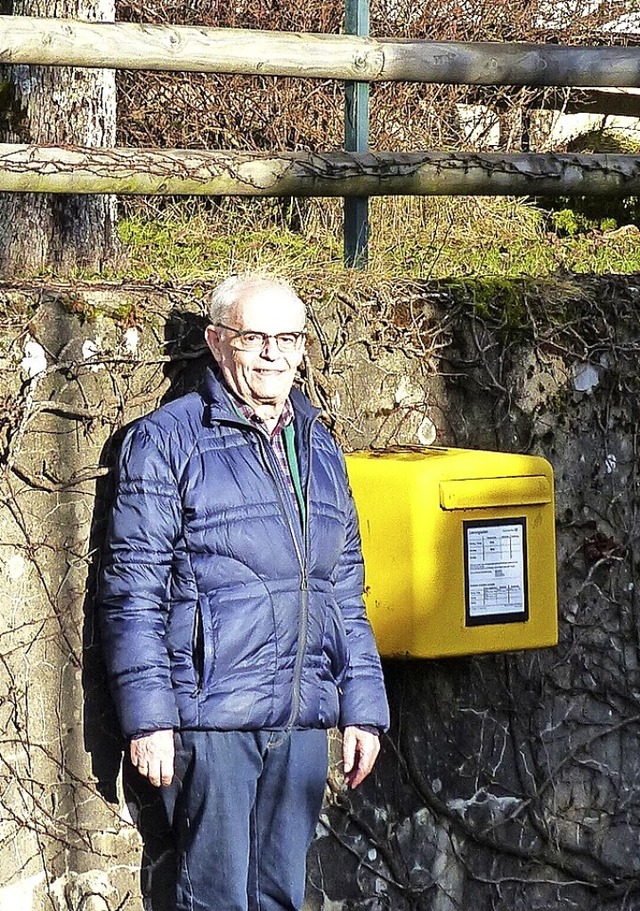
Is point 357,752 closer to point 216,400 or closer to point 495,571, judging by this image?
point 495,571

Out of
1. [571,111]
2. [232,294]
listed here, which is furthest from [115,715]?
[571,111]

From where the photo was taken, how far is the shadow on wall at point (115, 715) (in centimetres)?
408

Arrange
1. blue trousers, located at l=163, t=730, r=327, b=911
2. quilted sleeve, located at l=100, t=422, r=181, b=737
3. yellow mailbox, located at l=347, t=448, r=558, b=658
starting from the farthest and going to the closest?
yellow mailbox, located at l=347, t=448, r=558, b=658
blue trousers, located at l=163, t=730, r=327, b=911
quilted sleeve, located at l=100, t=422, r=181, b=737

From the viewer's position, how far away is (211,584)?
3748 mm

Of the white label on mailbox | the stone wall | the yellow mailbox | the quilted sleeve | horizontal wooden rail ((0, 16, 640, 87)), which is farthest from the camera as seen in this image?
horizontal wooden rail ((0, 16, 640, 87))

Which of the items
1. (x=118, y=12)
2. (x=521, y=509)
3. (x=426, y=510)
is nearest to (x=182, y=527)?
(x=426, y=510)

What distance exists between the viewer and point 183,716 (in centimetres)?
372

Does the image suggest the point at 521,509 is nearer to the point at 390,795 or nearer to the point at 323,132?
the point at 390,795

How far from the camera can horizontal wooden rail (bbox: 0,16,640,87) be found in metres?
4.36

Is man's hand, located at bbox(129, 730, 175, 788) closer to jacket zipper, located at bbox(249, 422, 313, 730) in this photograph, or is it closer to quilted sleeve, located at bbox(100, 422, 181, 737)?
quilted sleeve, located at bbox(100, 422, 181, 737)

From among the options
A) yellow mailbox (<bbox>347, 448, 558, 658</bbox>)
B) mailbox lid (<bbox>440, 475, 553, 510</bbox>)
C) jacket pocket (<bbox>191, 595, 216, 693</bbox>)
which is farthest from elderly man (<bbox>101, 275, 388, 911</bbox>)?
mailbox lid (<bbox>440, 475, 553, 510</bbox>)

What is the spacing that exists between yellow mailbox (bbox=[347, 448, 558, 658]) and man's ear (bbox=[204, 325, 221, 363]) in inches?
Result: 23.3

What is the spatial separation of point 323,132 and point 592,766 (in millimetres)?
5708

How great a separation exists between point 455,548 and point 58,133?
3.60 meters
